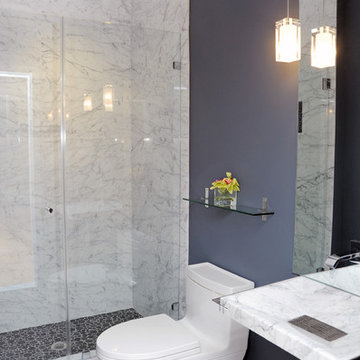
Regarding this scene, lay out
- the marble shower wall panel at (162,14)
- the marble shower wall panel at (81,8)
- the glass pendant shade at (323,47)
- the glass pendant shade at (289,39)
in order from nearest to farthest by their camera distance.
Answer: the glass pendant shade at (323,47)
the glass pendant shade at (289,39)
the marble shower wall panel at (162,14)
the marble shower wall panel at (81,8)

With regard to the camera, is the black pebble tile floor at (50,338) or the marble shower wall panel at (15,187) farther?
the marble shower wall panel at (15,187)

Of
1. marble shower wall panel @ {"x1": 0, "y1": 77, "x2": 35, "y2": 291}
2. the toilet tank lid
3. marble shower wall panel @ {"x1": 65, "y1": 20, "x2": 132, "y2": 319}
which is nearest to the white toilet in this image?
the toilet tank lid

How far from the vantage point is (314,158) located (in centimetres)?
189

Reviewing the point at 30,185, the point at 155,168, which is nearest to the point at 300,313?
the point at 155,168

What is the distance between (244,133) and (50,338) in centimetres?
196

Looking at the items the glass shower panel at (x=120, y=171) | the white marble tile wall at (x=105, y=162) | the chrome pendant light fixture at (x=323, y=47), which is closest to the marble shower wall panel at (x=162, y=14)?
the white marble tile wall at (x=105, y=162)

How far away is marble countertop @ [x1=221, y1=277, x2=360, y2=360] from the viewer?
1.25 meters

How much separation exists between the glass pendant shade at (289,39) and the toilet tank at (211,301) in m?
1.20

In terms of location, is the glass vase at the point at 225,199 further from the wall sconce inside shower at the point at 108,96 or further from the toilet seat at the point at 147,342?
the wall sconce inside shower at the point at 108,96

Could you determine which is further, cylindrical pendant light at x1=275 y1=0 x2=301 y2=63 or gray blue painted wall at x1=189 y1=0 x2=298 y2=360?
gray blue painted wall at x1=189 y1=0 x2=298 y2=360

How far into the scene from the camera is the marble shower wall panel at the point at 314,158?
5.80 ft

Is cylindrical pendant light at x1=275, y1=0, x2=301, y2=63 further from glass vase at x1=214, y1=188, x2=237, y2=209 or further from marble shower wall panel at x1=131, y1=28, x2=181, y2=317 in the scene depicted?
marble shower wall panel at x1=131, y1=28, x2=181, y2=317

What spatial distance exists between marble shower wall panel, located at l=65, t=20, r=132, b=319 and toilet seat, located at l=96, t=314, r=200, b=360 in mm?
834

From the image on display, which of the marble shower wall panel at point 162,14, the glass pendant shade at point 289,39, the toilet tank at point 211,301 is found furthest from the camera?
the marble shower wall panel at point 162,14
